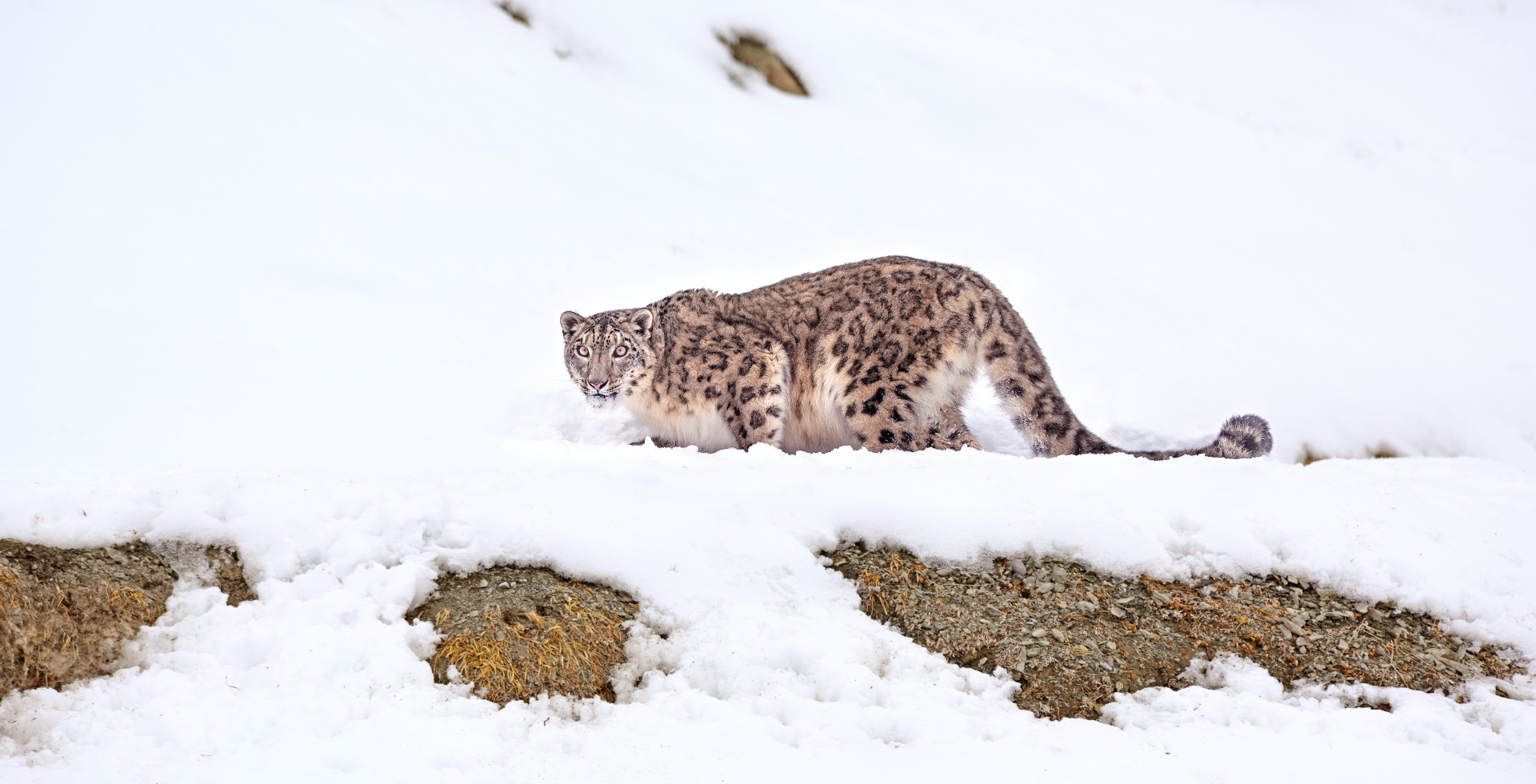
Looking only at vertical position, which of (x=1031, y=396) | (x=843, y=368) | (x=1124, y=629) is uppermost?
(x=1031, y=396)

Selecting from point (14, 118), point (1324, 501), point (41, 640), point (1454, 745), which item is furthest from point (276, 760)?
point (14, 118)

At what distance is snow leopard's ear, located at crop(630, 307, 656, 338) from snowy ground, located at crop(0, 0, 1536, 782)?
986 mm

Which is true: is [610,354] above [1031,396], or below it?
below

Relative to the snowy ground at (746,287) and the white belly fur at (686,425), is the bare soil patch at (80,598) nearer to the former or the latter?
the snowy ground at (746,287)

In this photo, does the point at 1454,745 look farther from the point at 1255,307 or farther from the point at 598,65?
the point at 598,65

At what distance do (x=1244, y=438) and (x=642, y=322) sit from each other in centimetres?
546

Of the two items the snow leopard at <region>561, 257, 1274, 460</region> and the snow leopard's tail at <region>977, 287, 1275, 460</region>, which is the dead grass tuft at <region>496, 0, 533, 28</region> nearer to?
the snow leopard at <region>561, 257, 1274, 460</region>

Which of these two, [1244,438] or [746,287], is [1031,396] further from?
[746,287]

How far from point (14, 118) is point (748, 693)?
13337 millimetres

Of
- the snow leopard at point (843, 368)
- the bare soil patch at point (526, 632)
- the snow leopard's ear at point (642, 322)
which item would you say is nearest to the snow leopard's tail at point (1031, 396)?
the snow leopard at point (843, 368)

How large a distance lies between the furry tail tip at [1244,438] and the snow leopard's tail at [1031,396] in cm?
1

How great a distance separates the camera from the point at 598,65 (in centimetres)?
1853

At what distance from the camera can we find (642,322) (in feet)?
29.8

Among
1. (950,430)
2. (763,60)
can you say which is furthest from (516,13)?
(950,430)
